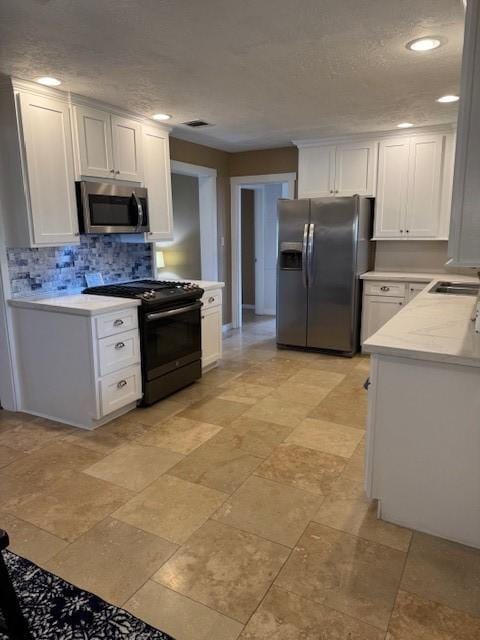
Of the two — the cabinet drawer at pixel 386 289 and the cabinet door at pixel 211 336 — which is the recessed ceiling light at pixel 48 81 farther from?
the cabinet drawer at pixel 386 289

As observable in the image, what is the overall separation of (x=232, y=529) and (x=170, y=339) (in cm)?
189

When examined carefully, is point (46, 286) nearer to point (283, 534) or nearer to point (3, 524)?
point (3, 524)

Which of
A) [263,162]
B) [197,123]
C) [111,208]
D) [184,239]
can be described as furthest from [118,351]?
[184,239]

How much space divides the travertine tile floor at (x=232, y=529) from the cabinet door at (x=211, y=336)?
87cm

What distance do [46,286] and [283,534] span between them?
2.60 meters

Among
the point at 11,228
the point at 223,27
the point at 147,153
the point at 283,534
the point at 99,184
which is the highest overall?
the point at 223,27

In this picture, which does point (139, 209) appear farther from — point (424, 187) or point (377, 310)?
point (424, 187)

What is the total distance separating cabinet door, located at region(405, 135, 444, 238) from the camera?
4.60m

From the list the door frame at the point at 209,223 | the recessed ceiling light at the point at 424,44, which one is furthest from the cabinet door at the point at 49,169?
the door frame at the point at 209,223

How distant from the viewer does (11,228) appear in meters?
3.21

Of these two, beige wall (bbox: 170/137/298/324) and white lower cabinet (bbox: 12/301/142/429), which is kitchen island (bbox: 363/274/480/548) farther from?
beige wall (bbox: 170/137/298/324)

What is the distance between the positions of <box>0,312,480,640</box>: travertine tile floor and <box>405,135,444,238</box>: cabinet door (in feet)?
7.51

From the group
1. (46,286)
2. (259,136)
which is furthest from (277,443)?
(259,136)

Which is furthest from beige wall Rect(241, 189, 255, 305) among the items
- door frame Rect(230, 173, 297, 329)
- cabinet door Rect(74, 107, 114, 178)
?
cabinet door Rect(74, 107, 114, 178)
